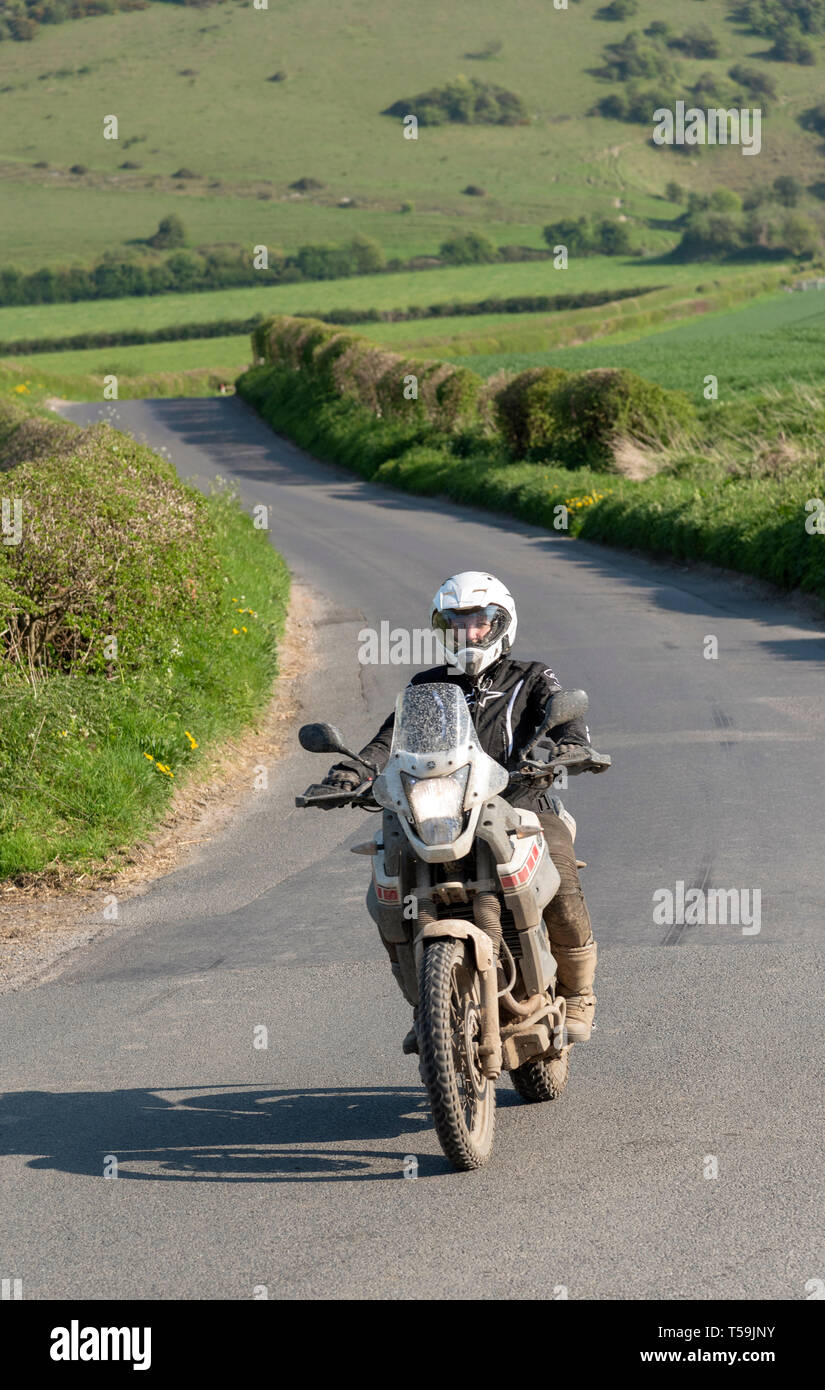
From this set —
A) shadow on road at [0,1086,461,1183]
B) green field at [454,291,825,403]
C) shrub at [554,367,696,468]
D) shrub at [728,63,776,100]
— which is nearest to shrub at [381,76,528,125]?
shrub at [728,63,776,100]

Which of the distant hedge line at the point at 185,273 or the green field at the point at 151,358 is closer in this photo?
the green field at the point at 151,358

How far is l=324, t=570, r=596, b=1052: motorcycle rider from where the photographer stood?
610 cm

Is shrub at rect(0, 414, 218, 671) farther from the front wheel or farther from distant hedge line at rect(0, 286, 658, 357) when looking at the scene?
distant hedge line at rect(0, 286, 658, 357)

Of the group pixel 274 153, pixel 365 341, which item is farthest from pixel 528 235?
pixel 365 341

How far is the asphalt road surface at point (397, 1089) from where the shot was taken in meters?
4.91

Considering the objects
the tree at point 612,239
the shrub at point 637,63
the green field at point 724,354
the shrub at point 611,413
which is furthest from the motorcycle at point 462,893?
the shrub at point 637,63

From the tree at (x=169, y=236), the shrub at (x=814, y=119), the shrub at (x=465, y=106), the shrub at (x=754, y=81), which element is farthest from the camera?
the shrub at (x=754, y=81)

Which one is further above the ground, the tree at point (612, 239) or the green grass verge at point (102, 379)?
the tree at point (612, 239)

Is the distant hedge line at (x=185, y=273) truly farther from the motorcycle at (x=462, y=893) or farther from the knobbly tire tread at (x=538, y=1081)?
the motorcycle at (x=462, y=893)

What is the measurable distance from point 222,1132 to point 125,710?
6953 millimetres

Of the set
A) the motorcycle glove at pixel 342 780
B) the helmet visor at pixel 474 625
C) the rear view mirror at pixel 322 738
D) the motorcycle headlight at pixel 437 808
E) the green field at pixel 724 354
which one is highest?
the green field at pixel 724 354

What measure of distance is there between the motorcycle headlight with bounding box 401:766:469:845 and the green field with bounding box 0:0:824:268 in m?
146

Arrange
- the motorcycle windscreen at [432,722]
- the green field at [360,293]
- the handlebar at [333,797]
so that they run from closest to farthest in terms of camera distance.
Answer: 1. the motorcycle windscreen at [432,722]
2. the handlebar at [333,797]
3. the green field at [360,293]

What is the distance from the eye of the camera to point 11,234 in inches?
6127
